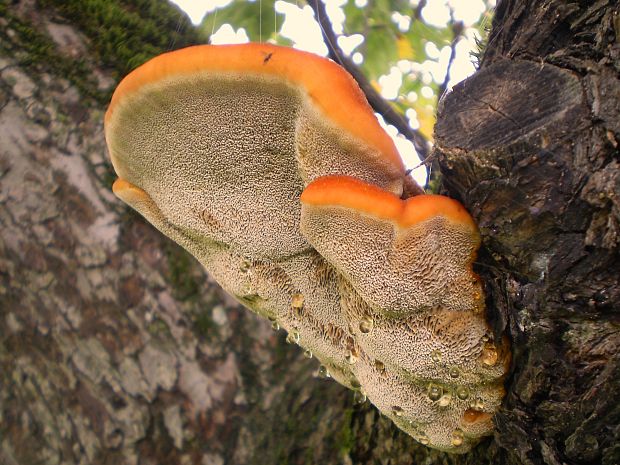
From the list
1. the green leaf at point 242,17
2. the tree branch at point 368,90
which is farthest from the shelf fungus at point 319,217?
the green leaf at point 242,17

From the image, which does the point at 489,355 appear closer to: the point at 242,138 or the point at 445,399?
the point at 445,399

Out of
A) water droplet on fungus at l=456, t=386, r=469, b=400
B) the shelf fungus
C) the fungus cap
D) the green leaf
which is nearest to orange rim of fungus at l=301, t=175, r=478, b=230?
the shelf fungus

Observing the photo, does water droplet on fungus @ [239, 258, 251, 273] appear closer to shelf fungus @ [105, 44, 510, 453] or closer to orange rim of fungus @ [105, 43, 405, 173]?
shelf fungus @ [105, 44, 510, 453]

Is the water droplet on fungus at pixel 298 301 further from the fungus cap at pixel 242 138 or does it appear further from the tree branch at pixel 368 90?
the tree branch at pixel 368 90

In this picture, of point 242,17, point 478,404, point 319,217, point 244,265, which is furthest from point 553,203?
point 242,17

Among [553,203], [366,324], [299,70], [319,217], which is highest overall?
[299,70]

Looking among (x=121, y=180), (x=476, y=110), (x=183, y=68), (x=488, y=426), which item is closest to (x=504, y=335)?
(x=488, y=426)

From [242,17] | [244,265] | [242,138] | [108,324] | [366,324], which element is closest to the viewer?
[242,138]

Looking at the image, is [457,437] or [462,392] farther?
[457,437]
